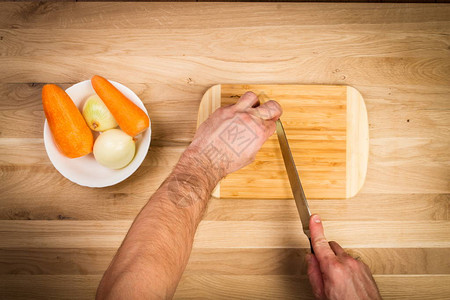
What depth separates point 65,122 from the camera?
665 mm

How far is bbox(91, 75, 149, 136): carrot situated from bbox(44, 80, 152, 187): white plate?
0.07 ft

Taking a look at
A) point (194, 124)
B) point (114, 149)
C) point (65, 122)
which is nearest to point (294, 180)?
point (194, 124)

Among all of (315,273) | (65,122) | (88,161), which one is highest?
(65,122)

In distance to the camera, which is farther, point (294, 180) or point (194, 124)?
point (194, 124)

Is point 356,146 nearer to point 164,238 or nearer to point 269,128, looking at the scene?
point 269,128

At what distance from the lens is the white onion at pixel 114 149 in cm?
67

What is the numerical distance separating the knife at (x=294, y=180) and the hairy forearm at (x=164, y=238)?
6.2 inches

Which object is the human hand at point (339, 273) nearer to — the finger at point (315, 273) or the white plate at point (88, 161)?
the finger at point (315, 273)

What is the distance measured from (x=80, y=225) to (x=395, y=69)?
91 cm

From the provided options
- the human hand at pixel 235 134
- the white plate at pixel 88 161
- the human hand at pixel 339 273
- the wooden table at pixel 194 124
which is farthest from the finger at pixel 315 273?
the white plate at pixel 88 161

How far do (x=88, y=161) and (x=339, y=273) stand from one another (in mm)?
593

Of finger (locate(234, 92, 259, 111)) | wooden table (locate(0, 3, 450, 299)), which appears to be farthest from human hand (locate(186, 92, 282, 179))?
wooden table (locate(0, 3, 450, 299))

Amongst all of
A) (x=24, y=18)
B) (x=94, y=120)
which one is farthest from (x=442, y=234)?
(x=24, y=18)

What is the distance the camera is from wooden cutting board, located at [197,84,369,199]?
75 centimetres
